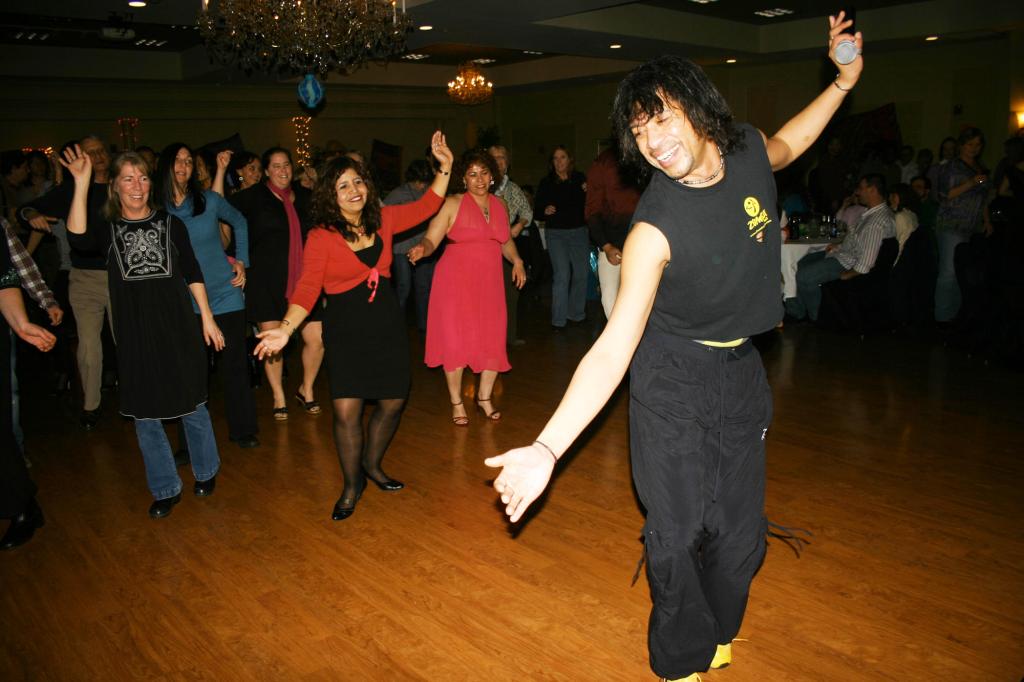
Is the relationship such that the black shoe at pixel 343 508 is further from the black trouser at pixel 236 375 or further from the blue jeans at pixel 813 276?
the blue jeans at pixel 813 276

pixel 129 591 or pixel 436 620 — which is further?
pixel 129 591

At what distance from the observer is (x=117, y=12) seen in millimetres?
7961

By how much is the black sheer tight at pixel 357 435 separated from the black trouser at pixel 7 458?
1.27 metres

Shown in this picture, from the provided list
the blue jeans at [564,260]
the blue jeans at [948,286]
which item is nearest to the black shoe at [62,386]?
the blue jeans at [564,260]

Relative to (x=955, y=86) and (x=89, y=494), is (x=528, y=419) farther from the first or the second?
(x=955, y=86)

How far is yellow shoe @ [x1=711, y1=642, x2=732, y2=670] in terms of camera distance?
2289mm

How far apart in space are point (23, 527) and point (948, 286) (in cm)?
703

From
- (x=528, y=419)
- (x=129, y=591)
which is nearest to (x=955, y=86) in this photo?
(x=528, y=419)

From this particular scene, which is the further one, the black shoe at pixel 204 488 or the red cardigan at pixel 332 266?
the black shoe at pixel 204 488

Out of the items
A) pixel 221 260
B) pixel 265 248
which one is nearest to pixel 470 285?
pixel 265 248

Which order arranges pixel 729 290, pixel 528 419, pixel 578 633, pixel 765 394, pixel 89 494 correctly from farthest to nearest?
1. pixel 528 419
2. pixel 89 494
3. pixel 578 633
4. pixel 765 394
5. pixel 729 290

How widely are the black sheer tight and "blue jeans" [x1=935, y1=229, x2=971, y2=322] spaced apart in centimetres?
549

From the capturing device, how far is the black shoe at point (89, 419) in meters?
4.90

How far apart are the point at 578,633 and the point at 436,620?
48 cm
